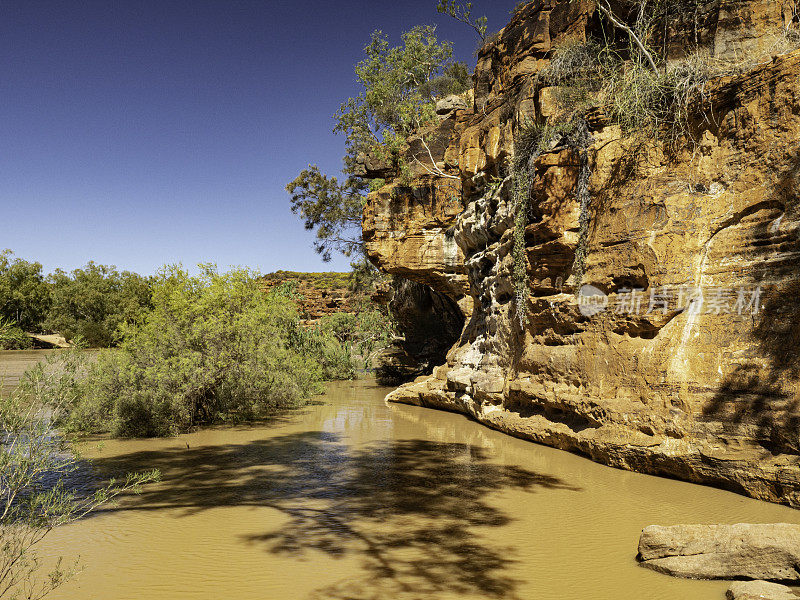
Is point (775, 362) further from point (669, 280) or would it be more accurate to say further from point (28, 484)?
point (28, 484)

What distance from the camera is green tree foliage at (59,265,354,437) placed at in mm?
10195

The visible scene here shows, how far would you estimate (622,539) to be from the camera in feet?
16.2

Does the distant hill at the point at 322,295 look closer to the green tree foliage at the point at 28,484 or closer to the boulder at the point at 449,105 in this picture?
the boulder at the point at 449,105

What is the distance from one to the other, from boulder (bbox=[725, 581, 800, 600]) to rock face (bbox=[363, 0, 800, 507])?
94.3 inches

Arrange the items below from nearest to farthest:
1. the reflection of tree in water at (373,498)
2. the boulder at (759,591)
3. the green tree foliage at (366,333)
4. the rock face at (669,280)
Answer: the boulder at (759,591) → the reflection of tree in water at (373,498) → the rock face at (669,280) → the green tree foliage at (366,333)

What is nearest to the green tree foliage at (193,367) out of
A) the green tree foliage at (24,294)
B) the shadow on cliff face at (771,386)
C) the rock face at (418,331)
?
the rock face at (418,331)

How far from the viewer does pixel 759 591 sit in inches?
132

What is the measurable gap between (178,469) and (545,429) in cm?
625

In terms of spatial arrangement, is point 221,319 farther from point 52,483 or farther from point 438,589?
point 438,589

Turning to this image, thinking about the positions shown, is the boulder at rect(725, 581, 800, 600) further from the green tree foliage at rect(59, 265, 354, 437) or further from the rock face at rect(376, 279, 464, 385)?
the rock face at rect(376, 279, 464, 385)

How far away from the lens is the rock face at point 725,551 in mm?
3645

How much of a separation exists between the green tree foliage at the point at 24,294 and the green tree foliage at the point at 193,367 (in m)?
→ 34.1

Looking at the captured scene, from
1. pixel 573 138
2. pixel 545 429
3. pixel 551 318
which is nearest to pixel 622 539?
pixel 545 429

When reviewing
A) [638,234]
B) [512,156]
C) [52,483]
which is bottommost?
[52,483]
